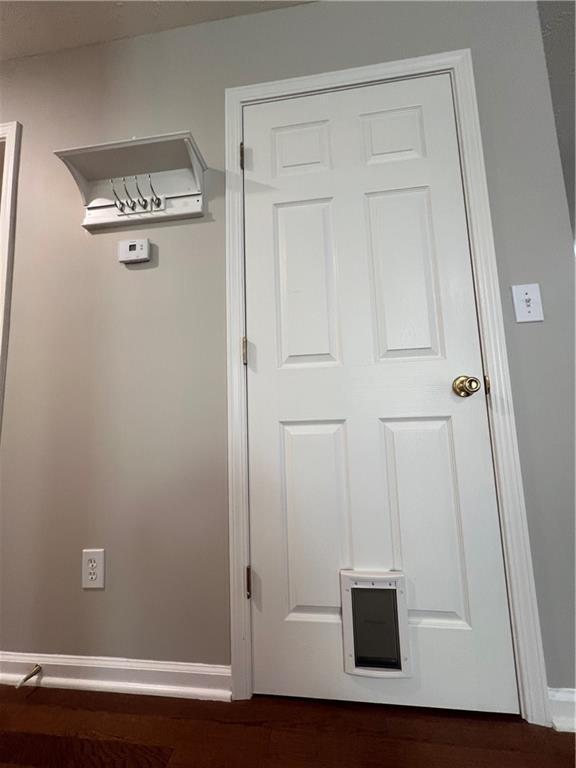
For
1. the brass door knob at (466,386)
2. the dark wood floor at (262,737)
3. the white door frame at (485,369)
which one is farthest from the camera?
the brass door knob at (466,386)

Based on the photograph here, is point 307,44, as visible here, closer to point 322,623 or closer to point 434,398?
point 434,398

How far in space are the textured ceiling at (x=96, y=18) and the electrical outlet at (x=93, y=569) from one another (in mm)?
2027

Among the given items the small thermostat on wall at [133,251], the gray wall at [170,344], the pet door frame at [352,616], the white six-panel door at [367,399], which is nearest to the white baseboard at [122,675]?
the gray wall at [170,344]

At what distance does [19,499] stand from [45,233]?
40.8 inches

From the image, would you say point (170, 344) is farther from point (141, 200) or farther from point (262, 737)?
point (262, 737)

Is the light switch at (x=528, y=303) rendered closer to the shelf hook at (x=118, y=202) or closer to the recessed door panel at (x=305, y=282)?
the recessed door panel at (x=305, y=282)

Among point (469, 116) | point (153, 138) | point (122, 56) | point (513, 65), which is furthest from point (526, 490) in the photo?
point (122, 56)

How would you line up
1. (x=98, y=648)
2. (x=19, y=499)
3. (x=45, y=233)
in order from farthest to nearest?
(x=45, y=233)
(x=19, y=499)
(x=98, y=648)

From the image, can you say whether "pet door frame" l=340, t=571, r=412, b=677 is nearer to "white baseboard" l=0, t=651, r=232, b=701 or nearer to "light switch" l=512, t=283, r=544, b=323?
"white baseboard" l=0, t=651, r=232, b=701

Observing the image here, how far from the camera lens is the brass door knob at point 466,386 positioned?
118cm

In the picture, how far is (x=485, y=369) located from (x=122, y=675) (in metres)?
1.53

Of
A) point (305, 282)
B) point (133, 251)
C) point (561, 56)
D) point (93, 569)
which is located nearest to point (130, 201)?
point (133, 251)

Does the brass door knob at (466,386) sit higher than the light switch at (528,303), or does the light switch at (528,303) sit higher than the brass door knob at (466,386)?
the light switch at (528,303)

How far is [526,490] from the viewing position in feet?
3.73
